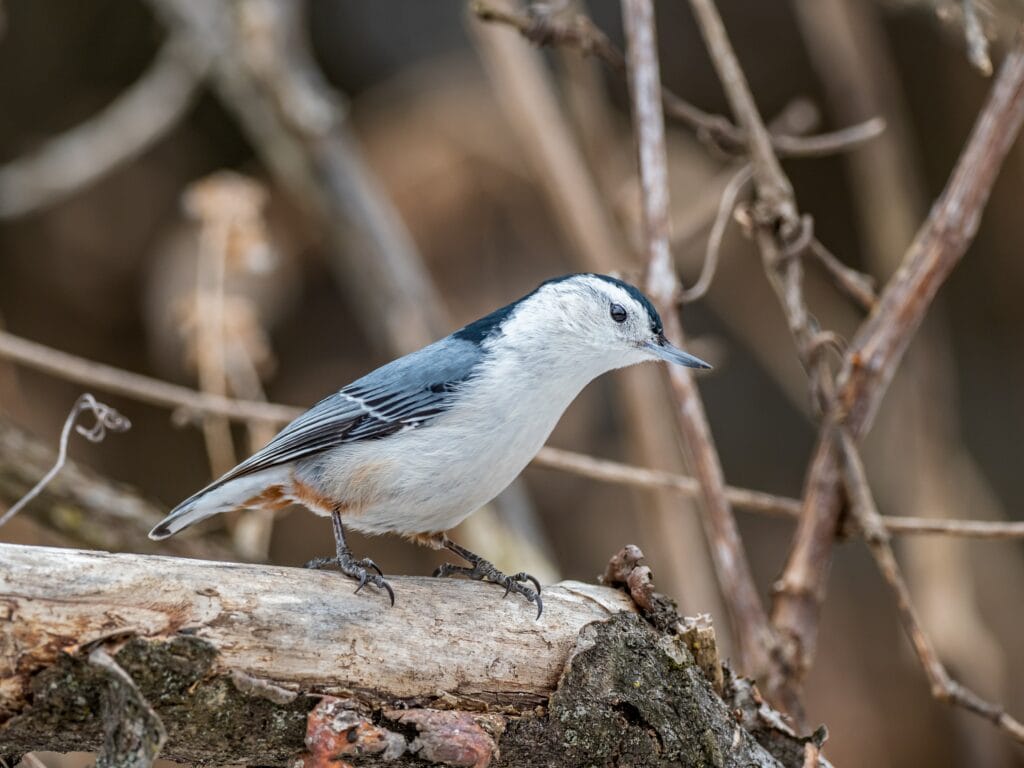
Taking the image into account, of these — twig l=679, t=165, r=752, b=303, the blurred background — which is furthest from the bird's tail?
the blurred background

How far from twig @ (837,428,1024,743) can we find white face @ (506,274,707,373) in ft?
1.35

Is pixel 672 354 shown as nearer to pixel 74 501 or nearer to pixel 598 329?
pixel 598 329

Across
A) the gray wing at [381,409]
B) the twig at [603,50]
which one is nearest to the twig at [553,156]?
the twig at [603,50]

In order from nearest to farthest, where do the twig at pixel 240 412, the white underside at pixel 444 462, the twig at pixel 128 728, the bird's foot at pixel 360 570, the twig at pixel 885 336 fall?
the twig at pixel 128 728 → the bird's foot at pixel 360 570 → the white underside at pixel 444 462 → the twig at pixel 885 336 → the twig at pixel 240 412

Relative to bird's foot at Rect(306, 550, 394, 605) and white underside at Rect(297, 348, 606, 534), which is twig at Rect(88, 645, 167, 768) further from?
white underside at Rect(297, 348, 606, 534)

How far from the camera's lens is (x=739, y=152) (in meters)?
2.34

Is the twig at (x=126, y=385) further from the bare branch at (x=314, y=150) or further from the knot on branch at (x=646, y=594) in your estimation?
the knot on branch at (x=646, y=594)

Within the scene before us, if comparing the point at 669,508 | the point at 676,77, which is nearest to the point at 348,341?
the point at 676,77

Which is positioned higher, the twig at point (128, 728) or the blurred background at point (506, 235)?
the blurred background at point (506, 235)

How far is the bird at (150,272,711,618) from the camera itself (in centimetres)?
187

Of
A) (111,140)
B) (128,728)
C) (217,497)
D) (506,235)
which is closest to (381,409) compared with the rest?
(217,497)

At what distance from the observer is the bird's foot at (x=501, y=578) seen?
1.70m

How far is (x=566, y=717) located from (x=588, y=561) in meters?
2.91

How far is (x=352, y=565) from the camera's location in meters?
1.73
